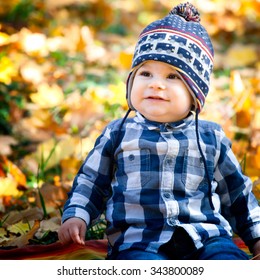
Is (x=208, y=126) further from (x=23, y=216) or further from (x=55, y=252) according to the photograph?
(x=23, y=216)

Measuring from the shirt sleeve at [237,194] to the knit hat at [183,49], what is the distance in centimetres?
18

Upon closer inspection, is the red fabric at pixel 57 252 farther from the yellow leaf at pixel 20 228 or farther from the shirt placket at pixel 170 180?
the shirt placket at pixel 170 180

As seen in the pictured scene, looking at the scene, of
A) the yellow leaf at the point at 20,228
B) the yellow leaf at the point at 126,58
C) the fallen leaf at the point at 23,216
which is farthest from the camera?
the yellow leaf at the point at 126,58

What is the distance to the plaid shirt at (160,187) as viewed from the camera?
6.38 ft

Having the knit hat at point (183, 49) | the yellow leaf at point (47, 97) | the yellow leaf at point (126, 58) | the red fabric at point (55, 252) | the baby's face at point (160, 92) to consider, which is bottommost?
the red fabric at point (55, 252)

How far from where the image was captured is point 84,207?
2.05m

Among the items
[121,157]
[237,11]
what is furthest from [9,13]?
[121,157]

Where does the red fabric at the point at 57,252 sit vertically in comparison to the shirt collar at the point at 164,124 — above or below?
below

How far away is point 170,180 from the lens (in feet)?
6.44

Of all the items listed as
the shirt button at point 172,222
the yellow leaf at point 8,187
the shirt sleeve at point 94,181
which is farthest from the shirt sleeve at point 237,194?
the yellow leaf at point 8,187

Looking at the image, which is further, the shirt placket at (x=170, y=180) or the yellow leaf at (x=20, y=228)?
the yellow leaf at (x=20, y=228)

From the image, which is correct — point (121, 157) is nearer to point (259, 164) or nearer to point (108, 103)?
point (259, 164)

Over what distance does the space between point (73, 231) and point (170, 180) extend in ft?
1.05

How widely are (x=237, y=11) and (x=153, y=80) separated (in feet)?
11.7
